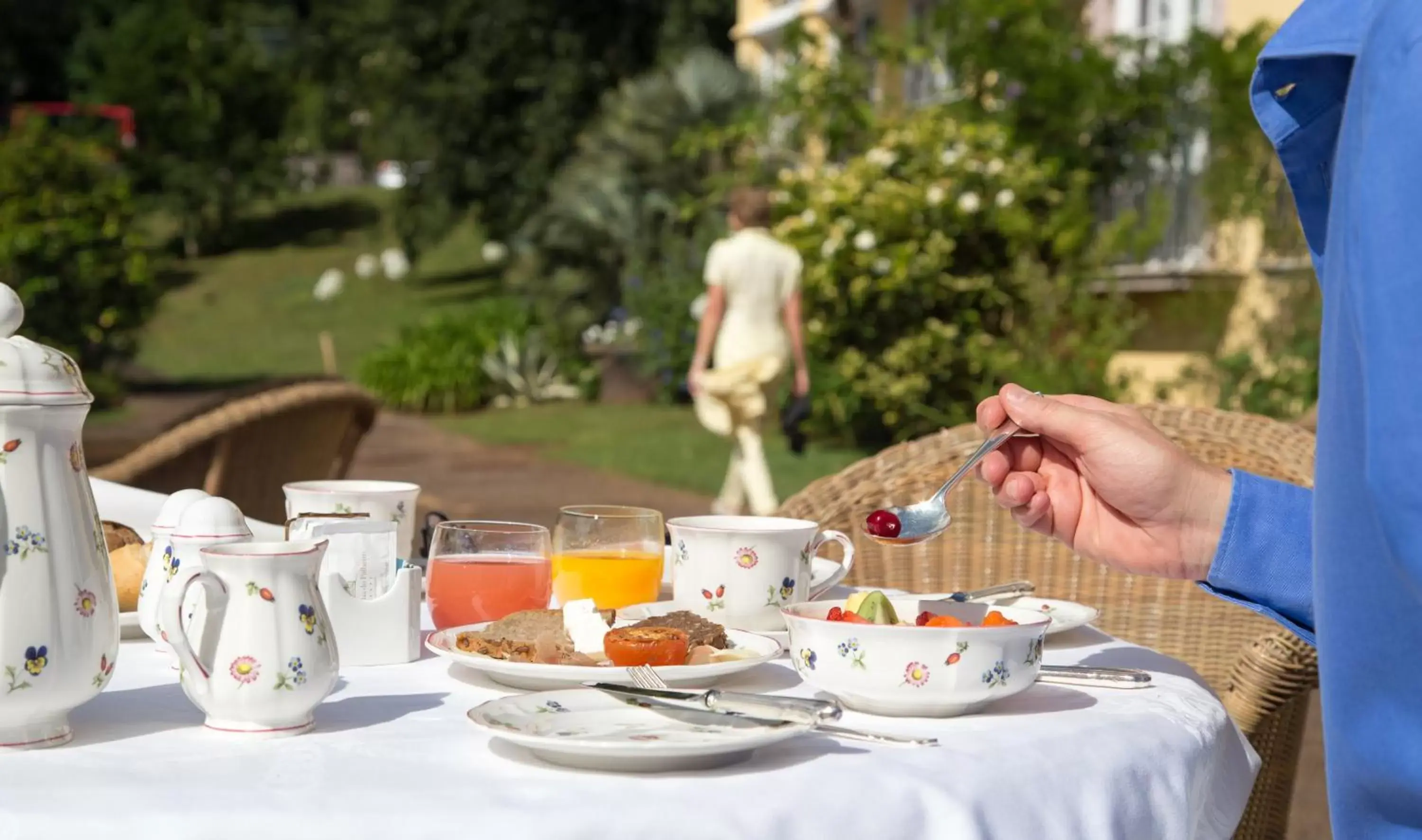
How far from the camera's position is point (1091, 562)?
2613 millimetres

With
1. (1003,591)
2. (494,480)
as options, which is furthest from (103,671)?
(494,480)

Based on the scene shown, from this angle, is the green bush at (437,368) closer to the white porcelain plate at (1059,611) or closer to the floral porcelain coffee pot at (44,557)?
the white porcelain plate at (1059,611)

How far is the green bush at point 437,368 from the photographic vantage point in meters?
16.0

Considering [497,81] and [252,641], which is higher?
[497,81]

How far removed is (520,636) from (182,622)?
390 millimetres

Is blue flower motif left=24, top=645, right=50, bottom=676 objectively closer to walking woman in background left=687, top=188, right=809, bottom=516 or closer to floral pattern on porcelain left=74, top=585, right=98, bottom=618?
floral pattern on porcelain left=74, top=585, right=98, bottom=618

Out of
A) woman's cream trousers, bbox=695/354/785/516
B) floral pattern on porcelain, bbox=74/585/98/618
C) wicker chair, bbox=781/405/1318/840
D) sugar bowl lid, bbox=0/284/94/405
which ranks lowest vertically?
woman's cream trousers, bbox=695/354/785/516

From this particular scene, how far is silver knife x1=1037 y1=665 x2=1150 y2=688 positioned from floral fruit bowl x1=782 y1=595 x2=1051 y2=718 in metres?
0.15

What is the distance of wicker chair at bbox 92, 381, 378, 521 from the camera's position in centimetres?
363

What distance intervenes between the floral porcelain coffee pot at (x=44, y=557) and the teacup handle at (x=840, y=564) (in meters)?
0.85

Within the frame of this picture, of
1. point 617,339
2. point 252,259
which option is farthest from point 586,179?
point 252,259

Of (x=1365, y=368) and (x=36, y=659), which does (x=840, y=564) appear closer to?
(x=36, y=659)

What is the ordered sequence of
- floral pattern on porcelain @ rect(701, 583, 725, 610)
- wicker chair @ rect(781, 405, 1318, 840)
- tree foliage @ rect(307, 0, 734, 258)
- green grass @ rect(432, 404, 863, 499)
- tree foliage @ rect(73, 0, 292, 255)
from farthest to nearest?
tree foliage @ rect(73, 0, 292, 255) → tree foliage @ rect(307, 0, 734, 258) → green grass @ rect(432, 404, 863, 499) → wicker chair @ rect(781, 405, 1318, 840) → floral pattern on porcelain @ rect(701, 583, 725, 610)

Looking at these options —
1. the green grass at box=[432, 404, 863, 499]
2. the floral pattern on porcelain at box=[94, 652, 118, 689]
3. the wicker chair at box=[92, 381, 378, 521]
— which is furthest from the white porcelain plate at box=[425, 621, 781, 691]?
the green grass at box=[432, 404, 863, 499]
